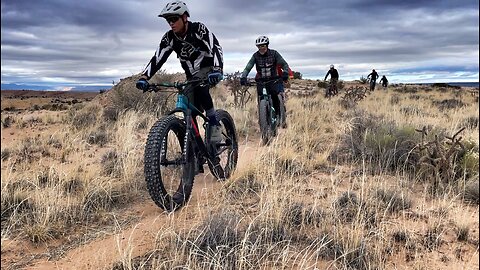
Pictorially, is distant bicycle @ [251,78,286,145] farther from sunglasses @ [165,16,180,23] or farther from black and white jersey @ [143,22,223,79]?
sunglasses @ [165,16,180,23]

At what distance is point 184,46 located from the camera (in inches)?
191

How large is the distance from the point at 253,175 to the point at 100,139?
198 inches

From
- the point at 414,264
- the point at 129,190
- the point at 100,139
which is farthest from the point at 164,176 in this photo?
the point at 100,139

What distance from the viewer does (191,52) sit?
4.90 meters

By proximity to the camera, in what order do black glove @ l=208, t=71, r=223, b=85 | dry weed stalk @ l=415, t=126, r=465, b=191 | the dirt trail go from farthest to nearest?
dry weed stalk @ l=415, t=126, r=465, b=191
black glove @ l=208, t=71, r=223, b=85
the dirt trail

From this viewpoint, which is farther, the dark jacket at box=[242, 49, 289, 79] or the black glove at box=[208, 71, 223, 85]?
the dark jacket at box=[242, 49, 289, 79]

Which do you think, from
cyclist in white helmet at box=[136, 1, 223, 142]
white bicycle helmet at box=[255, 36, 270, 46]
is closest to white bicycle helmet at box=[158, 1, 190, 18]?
cyclist in white helmet at box=[136, 1, 223, 142]

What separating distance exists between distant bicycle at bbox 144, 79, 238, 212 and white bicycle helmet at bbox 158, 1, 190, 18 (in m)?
0.74

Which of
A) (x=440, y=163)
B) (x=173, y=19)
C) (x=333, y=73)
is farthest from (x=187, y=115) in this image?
(x=333, y=73)

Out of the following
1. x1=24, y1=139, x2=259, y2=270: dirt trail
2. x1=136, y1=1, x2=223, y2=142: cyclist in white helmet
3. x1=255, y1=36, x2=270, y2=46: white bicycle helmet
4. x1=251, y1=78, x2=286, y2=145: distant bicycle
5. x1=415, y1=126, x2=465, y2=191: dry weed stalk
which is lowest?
x1=24, y1=139, x2=259, y2=270: dirt trail

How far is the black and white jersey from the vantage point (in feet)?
15.6

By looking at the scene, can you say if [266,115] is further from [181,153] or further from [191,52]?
[181,153]

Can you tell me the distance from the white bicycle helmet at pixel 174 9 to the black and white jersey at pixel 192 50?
31 centimetres

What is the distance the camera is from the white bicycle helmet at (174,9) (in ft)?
14.4
